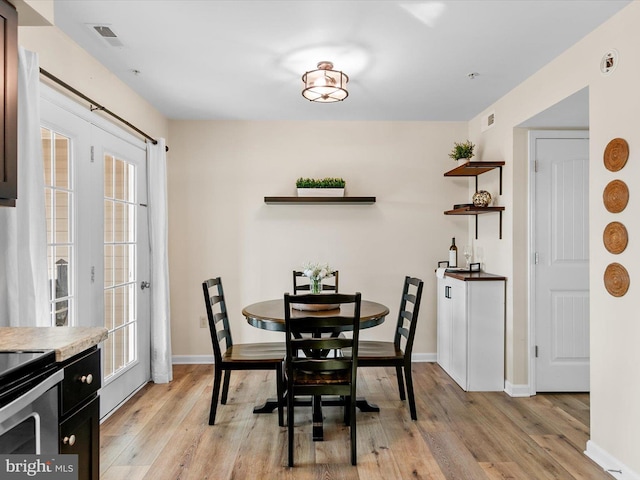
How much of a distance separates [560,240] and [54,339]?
143 inches

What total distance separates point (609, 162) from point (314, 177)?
110 inches

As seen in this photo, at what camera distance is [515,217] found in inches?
146

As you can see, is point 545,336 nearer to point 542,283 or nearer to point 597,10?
point 542,283

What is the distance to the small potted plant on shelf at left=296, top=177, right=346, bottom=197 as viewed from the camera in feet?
14.8

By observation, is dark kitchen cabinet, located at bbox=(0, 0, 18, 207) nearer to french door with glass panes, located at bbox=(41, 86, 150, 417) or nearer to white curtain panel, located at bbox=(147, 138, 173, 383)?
french door with glass panes, located at bbox=(41, 86, 150, 417)

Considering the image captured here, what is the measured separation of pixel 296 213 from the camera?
4.68 m

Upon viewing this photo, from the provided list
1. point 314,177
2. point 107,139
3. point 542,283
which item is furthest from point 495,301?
point 107,139

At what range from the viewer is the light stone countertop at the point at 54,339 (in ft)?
4.88

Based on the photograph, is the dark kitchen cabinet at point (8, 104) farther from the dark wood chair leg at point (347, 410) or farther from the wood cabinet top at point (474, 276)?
the wood cabinet top at point (474, 276)

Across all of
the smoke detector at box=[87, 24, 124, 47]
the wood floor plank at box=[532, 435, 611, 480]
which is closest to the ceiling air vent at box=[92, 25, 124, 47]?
the smoke detector at box=[87, 24, 124, 47]

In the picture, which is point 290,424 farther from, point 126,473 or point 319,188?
point 319,188

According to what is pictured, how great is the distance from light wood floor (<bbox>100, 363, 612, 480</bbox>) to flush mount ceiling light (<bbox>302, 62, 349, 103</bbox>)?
235 cm

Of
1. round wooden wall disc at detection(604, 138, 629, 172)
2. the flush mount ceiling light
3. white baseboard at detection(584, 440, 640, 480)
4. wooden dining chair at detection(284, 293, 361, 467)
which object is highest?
the flush mount ceiling light

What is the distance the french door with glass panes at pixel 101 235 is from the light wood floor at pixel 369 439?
1.59 feet
